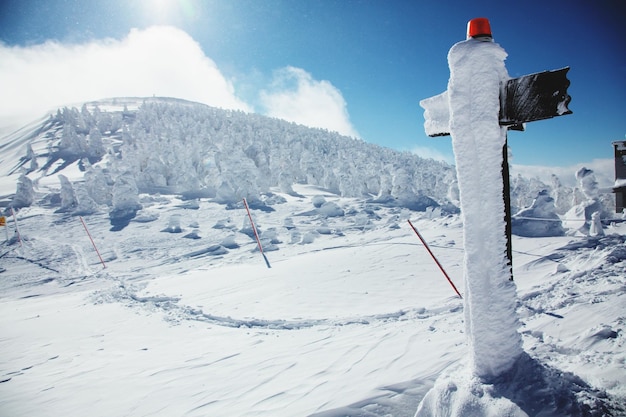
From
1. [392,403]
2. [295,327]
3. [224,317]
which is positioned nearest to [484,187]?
[392,403]

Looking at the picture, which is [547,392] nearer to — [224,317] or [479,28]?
[479,28]

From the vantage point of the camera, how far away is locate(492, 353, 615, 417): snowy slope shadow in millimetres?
1838

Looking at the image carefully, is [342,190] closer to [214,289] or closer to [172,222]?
[172,222]

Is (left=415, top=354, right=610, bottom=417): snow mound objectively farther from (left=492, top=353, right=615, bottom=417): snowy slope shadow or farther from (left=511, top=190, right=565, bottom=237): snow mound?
(left=511, top=190, right=565, bottom=237): snow mound

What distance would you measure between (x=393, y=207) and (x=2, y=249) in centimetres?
3711

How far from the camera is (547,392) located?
78.5 inches

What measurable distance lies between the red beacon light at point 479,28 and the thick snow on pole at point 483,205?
0.26 feet

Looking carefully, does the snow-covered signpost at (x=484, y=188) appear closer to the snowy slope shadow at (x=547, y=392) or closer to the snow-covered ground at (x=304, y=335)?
the snowy slope shadow at (x=547, y=392)

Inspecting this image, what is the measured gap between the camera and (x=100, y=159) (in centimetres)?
6600

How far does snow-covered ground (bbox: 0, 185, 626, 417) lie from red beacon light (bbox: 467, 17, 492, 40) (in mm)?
2361

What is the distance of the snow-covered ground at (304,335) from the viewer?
317 cm

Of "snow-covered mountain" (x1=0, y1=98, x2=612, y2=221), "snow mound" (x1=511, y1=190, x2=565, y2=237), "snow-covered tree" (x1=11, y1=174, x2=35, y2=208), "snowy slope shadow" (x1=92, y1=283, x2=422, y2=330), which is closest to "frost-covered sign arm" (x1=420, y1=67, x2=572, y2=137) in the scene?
"snowy slope shadow" (x1=92, y1=283, x2=422, y2=330)

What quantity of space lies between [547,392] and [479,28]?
2438mm

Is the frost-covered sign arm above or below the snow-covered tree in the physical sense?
below
